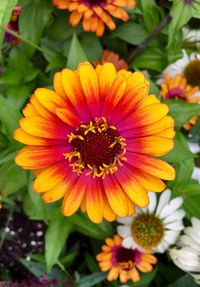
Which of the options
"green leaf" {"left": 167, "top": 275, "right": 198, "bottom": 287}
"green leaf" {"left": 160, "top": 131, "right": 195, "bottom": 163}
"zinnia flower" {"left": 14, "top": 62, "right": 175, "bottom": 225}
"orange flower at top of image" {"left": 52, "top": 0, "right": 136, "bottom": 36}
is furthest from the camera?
"green leaf" {"left": 167, "top": 275, "right": 198, "bottom": 287}

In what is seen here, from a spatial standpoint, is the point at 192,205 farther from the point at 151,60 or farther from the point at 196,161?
the point at 151,60

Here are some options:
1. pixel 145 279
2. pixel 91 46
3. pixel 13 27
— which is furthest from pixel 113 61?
pixel 145 279

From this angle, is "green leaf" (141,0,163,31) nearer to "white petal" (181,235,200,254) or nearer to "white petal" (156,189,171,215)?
"white petal" (156,189,171,215)

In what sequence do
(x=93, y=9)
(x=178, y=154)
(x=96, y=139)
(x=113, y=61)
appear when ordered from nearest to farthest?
(x=96, y=139) → (x=178, y=154) → (x=93, y=9) → (x=113, y=61)

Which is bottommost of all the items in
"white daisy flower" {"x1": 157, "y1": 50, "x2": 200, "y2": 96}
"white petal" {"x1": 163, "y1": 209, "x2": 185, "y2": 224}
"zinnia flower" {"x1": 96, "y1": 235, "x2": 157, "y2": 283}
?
"zinnia flower" {"x1": 96, "y1": 235, "x2": 157, "y2": 283}

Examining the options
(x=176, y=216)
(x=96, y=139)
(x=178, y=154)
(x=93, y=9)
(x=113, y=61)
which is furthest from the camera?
(x=113, y=61)

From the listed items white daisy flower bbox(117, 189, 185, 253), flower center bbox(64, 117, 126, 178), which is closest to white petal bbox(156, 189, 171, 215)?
white daisy flower bbox(117, 189, 185, 253)
